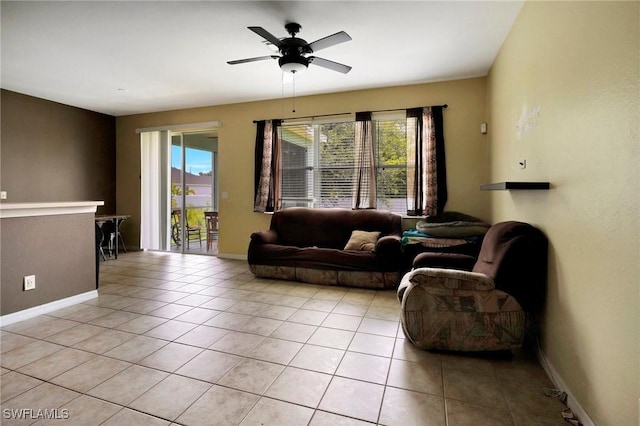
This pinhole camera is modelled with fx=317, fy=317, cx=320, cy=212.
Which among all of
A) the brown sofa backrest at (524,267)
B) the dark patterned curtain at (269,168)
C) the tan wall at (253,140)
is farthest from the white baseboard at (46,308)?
the brown sofa backrest at (524,267)

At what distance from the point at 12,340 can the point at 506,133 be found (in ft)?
15.6

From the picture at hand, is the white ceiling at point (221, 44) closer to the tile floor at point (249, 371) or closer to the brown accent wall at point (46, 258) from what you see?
the brown accent wall at point (46, 258)

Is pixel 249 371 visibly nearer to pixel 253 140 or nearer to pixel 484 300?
pixel 484 300

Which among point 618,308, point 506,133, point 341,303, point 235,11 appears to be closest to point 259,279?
point 341,303

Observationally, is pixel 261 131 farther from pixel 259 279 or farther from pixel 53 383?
pixel 53 383

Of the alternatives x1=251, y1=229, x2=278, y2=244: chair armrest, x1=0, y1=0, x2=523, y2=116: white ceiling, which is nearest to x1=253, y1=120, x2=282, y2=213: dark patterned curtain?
x1=0, y1=0, x2=523, y2=116: white ceiling

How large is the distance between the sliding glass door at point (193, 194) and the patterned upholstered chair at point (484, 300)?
4834 mm

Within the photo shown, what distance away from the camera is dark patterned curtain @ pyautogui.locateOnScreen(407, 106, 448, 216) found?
14.6 feet

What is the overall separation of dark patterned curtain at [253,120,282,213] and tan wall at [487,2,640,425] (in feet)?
12.1

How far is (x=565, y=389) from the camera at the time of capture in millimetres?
1791

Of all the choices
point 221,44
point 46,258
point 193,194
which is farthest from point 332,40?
point 193,194

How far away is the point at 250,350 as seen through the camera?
2355mm

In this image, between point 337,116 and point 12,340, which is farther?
point 337,116

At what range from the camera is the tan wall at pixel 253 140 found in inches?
172
